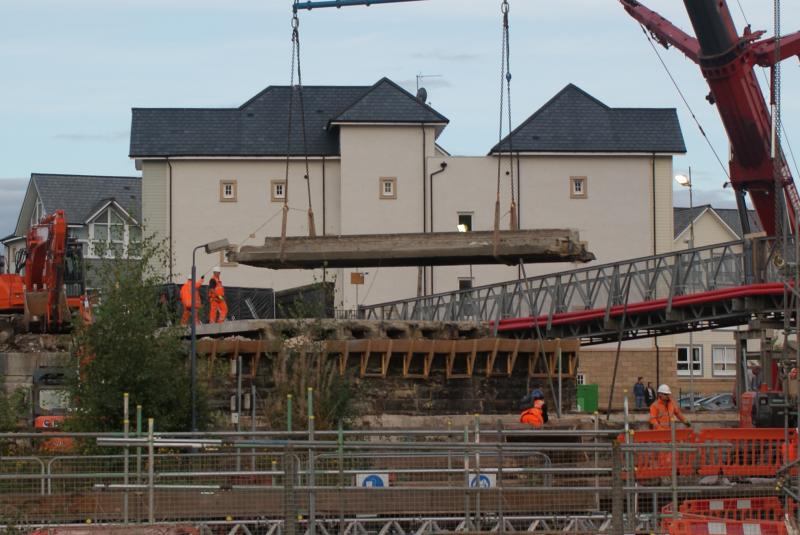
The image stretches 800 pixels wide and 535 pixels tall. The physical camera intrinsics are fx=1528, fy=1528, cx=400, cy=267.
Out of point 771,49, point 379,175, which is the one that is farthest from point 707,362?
point 771,49

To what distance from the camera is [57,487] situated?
19594 mm

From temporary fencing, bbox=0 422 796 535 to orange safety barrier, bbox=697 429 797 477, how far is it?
26 millimetres

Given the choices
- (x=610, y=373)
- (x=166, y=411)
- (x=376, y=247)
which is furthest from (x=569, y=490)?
(x=610, y=373)

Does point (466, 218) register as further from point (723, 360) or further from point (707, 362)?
point (723, 360)

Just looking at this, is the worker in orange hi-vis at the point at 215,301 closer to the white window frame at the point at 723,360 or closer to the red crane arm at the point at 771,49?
the red crane arm at the point at 771,49

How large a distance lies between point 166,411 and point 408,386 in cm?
698

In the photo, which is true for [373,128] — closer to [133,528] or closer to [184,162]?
[184,162]

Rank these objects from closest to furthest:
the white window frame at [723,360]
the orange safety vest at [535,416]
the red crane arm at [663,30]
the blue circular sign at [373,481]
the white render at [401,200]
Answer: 1. the blue circular sign at [373,481]
2. the orange safety vest at [535,416]
3. the red crane arm at [663,30]
4. the white render at [401,200]
5. the white window frame at [723,360]

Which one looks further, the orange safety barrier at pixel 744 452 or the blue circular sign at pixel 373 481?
the orange safety barrier at pixel 744 452

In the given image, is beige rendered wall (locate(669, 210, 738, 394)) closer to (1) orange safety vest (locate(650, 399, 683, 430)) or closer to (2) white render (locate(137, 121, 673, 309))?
(2) white render (locate(137, 121, 673, 309))

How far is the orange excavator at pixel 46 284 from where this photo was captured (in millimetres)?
41344

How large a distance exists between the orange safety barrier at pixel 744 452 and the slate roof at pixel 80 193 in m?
64.7

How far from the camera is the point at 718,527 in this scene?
1645cm

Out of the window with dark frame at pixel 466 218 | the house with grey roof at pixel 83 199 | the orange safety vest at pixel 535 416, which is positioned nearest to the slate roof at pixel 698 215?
the window with dark frame at pixel 466 218
